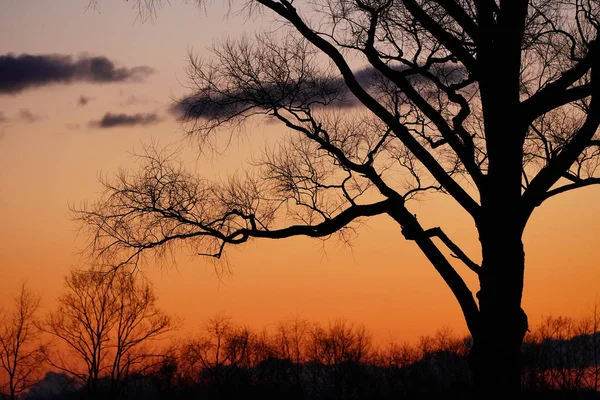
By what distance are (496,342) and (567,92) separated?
3416 millimetres

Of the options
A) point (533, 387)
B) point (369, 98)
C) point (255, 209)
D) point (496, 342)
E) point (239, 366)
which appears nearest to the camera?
point (496, 342)

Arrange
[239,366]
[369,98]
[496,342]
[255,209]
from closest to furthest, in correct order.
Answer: [496,342] → [369,98] → [255,209] → [239,366]

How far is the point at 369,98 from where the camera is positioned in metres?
11.9

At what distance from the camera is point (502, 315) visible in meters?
10.6

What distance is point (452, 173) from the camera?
13.5m

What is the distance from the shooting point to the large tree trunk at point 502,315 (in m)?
10.6

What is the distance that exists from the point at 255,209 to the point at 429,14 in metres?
4.02

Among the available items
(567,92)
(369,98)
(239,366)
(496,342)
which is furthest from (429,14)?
(239,366)

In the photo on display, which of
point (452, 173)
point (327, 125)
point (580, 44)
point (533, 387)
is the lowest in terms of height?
point (533, 387)

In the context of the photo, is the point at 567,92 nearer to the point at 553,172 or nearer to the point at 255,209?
the point at 553,172

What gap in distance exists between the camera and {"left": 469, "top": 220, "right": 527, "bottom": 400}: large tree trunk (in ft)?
34.7

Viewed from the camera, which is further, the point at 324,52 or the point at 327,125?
the point at 327,125

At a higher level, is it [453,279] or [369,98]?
[369,98]

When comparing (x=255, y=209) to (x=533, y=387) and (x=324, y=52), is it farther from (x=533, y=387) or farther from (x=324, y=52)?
(x=533, y=387)
